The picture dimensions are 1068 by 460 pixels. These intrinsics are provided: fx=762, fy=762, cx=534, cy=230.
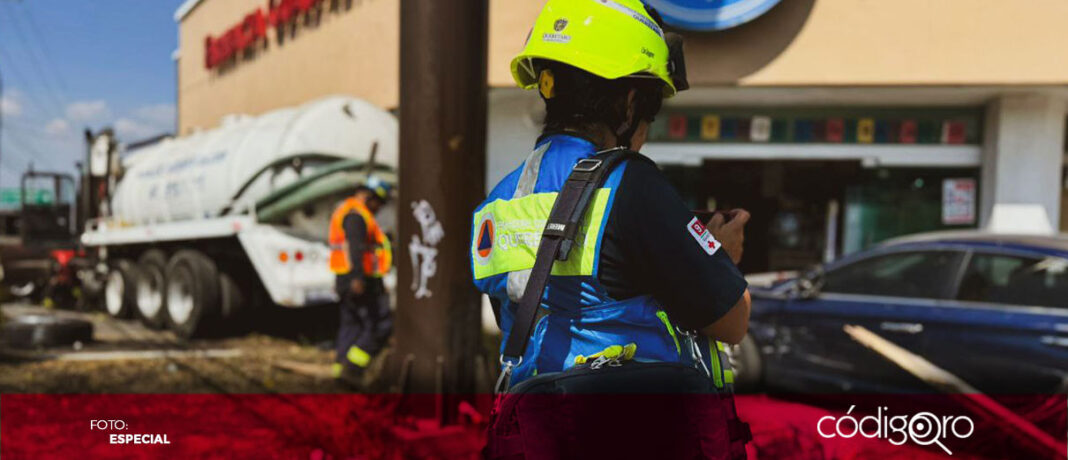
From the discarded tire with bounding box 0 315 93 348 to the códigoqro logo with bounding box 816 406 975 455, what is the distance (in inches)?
292

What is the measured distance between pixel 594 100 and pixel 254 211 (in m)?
6.64

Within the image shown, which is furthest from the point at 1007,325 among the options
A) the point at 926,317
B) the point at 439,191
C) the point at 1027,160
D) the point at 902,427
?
the point at 1027,160

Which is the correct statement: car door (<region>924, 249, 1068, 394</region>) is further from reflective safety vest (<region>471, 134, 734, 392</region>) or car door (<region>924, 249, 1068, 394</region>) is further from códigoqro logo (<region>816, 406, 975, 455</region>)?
reflective safety vest (<region>471, 134, 734, 392</region>)

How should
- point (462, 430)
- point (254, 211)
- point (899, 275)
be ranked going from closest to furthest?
point (462, 430) → point (899, 275) → point (254, 211)

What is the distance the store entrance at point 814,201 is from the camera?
9.98 m

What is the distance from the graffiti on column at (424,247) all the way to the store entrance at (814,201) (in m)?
6.80

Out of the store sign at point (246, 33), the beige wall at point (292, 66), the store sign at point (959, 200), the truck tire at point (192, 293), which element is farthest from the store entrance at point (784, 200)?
the store sign at point (246, 33)

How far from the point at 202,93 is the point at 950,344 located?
12.0 meters

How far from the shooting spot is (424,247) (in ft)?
12.3

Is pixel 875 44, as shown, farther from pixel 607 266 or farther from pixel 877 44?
pixel 607 266

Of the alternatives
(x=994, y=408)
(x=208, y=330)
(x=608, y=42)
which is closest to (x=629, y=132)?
(x=608, y=42)

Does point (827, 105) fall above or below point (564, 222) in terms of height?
above

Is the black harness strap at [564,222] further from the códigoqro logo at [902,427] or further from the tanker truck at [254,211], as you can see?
the tanker truck at [254,211]

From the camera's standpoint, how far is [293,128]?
7574 millimetres
